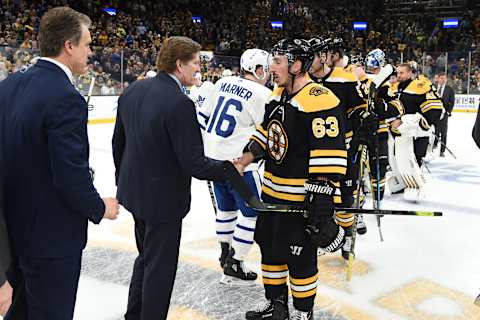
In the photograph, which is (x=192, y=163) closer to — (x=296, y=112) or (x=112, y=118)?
(x=296, y=112)

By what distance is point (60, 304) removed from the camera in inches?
65.5

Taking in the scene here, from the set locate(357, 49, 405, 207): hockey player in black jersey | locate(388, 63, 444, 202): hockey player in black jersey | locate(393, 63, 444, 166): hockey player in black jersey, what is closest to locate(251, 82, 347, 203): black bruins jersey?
locate(357, 49, 405, 207): hockey player in black jersey

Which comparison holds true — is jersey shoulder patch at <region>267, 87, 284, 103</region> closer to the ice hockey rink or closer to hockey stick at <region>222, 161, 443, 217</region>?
hockey stick at <region>222, 161, 443, 217</region>

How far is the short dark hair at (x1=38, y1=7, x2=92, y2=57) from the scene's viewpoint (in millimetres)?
1599

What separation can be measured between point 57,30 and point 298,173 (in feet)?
3.85

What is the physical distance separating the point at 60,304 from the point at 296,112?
3.94 ft

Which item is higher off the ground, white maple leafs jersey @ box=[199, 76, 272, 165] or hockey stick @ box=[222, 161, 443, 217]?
white maple leafs jersey @ box=[199, 76, 272, 165]

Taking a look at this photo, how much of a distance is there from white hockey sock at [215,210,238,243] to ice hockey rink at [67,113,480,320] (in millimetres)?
216

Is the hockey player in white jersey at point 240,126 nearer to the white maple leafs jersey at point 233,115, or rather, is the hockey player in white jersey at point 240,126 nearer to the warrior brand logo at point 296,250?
the white maple leafs jersey at point 233,115

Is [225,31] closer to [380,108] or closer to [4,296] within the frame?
[380,108]

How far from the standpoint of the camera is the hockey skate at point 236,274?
308 cm

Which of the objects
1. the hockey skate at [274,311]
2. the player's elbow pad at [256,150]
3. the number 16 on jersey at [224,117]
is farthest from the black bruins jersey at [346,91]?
the hockey skate at [274,311]

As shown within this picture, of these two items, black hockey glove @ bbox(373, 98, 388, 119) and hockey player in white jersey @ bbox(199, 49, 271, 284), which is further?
black hockey glove @ bbox(373, 98, 388, 119)

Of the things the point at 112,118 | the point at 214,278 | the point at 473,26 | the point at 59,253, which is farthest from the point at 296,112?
the point at 473,26
